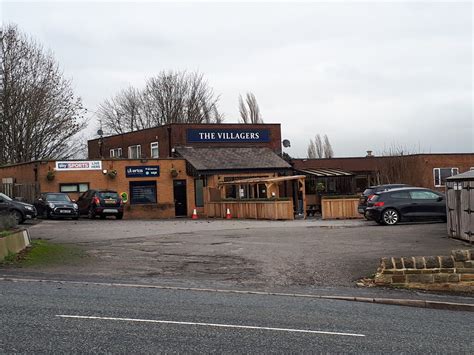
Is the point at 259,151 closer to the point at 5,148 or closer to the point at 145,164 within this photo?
the point at 145,164

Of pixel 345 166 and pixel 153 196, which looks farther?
pixel 345 166

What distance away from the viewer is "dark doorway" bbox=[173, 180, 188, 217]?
40.7 m

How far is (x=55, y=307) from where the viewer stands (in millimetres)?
8664

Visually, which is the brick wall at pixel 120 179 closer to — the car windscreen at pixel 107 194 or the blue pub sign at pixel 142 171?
the blue pub sign at pixel 142 171

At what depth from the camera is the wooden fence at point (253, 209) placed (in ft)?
108

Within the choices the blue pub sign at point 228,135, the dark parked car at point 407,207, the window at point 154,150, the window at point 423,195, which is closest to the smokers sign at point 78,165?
the window at point 154,150

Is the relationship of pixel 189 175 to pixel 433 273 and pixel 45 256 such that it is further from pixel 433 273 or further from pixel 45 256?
pixel 433 273

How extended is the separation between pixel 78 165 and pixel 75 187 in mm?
1358

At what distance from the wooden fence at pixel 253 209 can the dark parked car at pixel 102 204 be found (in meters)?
6.71

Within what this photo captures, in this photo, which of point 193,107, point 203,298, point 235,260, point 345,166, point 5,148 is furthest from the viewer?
point 193,107

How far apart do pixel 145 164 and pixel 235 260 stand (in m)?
25.6

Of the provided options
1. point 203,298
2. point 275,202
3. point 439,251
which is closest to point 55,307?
point 203,298

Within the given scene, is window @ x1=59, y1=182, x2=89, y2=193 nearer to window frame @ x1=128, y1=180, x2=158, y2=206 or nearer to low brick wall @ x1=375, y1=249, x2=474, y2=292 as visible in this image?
window frame @ x1=128, y1=180, x2=158, y2=206

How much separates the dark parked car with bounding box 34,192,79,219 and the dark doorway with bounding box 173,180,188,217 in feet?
31.2
